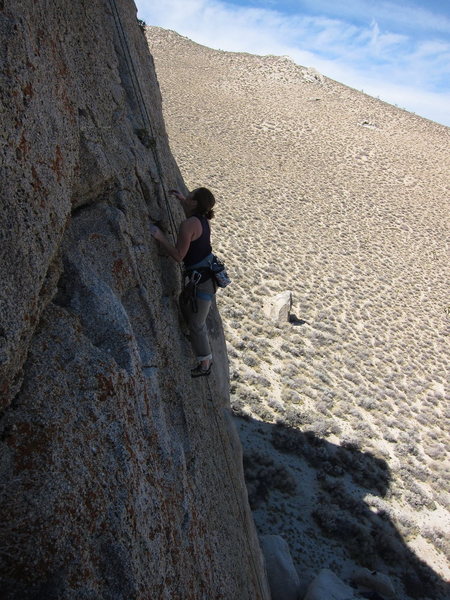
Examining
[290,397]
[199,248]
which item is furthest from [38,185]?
[290,397]

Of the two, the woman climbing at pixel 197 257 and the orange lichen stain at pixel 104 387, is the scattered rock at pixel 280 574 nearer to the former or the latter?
the woman climbing at pixel 197 257

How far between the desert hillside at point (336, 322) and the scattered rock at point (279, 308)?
0.42 m

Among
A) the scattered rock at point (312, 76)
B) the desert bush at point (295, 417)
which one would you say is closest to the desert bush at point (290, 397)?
the desert bush at point (295, 417)

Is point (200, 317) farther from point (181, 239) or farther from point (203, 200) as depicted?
point (203, 200)

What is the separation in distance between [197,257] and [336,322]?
15644 millimetres

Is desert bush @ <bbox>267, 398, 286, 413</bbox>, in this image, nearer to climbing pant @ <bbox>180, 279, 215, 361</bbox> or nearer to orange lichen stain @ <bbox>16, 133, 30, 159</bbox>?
climbing pant @ <bbox>180, 279, 215, 361</bbox>

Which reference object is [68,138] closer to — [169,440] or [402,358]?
[169,440]

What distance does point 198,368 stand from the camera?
17.5 feet

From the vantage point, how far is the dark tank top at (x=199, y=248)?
5047 millimetres

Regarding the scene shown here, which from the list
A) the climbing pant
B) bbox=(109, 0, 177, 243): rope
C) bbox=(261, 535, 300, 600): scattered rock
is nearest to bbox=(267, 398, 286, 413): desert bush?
bbox=(261, 535, 300, 600): scattered rock

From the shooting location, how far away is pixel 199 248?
5105 mm

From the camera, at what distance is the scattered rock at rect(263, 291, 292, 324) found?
18.1 metres

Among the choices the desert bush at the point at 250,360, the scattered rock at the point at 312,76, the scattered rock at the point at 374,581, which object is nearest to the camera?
the scattered rock at the point at 374,581

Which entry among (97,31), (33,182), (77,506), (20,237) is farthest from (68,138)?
(77,506)
